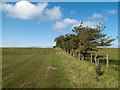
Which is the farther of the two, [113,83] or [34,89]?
[113,83]

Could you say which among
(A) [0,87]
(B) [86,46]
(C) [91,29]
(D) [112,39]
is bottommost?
(A) [0,87]

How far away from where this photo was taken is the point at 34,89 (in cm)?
593

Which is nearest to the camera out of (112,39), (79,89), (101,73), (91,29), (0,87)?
(79,89)

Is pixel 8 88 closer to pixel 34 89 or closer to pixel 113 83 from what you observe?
pixel 34 89

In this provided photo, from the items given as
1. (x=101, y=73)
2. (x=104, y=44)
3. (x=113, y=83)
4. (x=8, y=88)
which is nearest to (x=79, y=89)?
(x=113, y=83)

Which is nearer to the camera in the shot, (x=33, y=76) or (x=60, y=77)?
(x=60, y=77)

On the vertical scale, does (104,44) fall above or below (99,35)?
below

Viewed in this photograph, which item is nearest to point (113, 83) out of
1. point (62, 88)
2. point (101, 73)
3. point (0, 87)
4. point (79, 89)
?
point (101, 73)

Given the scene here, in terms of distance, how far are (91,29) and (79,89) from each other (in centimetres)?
1192

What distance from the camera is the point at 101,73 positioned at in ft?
28.3

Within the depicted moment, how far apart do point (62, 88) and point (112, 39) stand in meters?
12.1

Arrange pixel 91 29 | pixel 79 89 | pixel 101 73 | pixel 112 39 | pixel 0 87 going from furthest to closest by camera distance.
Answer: pixel 91 29 → pixel 112 39 → pixel 101 73 → pixel 0 87 → pixel 79 89

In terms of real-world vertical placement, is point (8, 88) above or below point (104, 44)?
below

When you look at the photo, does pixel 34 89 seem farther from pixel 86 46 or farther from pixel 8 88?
pixel 86 46
